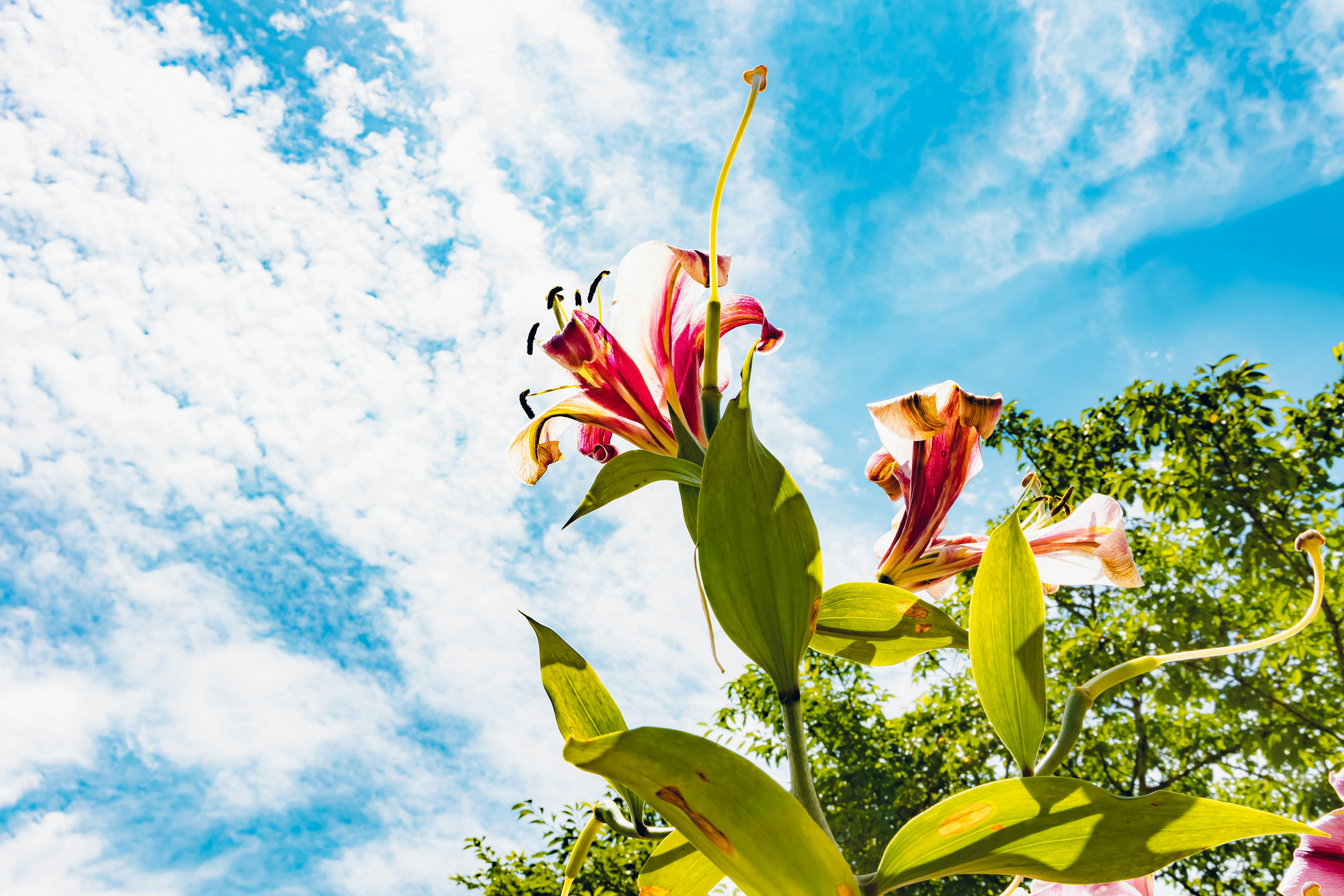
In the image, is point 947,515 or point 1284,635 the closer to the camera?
point 1284,635

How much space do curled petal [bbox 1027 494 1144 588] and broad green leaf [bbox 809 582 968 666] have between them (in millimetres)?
55

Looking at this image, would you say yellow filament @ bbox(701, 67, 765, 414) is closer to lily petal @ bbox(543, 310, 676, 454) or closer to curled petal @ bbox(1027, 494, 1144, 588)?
lily petal @ bbox(543, 310, 676, 454)

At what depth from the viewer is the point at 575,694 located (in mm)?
291

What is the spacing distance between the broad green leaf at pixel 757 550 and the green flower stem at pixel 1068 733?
0.28ft

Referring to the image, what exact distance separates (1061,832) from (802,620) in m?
0.09

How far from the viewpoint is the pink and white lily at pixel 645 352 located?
1.09 feet

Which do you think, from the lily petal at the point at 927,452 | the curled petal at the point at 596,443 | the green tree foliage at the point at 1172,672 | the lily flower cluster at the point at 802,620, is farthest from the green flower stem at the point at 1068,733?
the green tree foliage at the point at 1172,672

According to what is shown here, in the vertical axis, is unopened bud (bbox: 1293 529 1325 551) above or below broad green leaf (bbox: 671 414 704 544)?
below

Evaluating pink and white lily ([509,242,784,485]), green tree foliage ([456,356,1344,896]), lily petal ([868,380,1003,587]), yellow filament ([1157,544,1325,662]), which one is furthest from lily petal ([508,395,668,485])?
green tree foliage ([456,356,1344,896])

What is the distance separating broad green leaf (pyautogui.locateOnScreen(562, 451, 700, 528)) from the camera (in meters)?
0.28

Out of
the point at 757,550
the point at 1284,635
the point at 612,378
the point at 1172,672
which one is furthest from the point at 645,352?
the point at 1172,672

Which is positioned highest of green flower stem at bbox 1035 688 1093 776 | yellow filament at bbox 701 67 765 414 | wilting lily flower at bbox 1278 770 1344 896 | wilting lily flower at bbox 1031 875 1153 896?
yellow filament at bbox 701 67 765 414

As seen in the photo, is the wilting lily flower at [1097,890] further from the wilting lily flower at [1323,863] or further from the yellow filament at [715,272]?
the yellow filament at [715,272]

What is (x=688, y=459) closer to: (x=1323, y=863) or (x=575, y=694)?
(x=575, y=694)
